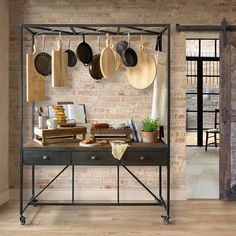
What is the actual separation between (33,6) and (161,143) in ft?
8.07

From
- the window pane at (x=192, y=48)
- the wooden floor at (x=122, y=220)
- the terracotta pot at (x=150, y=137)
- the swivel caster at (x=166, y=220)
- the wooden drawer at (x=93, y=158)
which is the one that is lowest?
the wooden floor at (x=122, y=220)

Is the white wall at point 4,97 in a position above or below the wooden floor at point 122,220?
above

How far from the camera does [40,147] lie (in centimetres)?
410

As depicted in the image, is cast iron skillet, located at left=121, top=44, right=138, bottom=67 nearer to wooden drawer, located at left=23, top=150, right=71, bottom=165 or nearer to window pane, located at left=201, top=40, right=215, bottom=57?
wooden drawer, located at left=23, top=150, right=71, bottom=165

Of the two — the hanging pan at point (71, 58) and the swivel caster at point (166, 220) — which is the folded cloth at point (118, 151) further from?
the hanging pan at point (71, 58)

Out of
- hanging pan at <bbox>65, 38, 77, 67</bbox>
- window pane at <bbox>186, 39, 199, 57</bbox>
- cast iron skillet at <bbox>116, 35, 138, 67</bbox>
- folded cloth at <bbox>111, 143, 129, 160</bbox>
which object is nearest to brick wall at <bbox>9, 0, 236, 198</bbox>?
hanging pan at <bbox>65, 38, 77, 67</bbox>

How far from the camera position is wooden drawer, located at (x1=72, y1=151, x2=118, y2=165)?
13.4 ft

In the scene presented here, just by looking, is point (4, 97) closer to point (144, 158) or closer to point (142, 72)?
A: point (142, 72)

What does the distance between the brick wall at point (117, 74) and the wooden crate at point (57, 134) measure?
0.75 meters

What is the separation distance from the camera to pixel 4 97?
489cm

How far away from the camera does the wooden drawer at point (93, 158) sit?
13.4ft

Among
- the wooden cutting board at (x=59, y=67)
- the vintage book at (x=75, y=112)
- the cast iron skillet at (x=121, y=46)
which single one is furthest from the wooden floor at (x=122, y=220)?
the cast iron skillet at (x=121, y=46)

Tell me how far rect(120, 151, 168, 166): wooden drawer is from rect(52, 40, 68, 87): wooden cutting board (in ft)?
3.57

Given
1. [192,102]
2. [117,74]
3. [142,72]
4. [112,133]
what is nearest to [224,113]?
[142,72]
